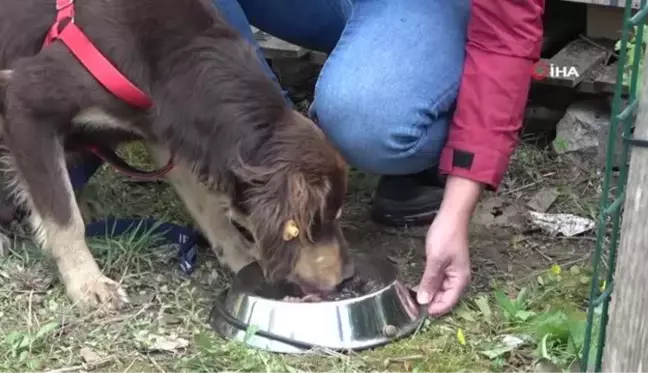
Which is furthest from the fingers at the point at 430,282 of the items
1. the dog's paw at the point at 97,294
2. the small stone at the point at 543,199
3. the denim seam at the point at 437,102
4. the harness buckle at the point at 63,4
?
the harness buckle at the point at 63,4

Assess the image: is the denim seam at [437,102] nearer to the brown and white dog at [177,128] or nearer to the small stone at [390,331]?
the brown and white dog at [177,128]

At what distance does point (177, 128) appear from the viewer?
9.93 ft

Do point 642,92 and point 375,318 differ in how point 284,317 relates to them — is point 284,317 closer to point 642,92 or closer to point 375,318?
point 375,318

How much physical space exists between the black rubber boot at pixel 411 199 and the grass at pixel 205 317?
8 centimetres

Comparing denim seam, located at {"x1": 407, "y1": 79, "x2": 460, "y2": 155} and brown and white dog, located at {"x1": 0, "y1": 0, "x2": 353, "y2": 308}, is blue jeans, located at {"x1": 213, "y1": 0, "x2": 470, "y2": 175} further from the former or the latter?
brown and white dog, located at {"x1": 0, "y1": 0, "x2": 353, "y2": 308}

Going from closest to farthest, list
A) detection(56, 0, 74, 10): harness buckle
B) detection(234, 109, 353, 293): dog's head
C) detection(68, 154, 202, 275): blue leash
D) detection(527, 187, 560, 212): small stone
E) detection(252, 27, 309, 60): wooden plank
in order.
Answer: detection(234, 109, 353, 293): dog's head → detection(56, 0, 74, 10): harness buckle → detection(68, 154, 202, 275): blue leash → detection(527, 187, 560, 212): small stone → detection(252, 27, 309, 60): wooden plank

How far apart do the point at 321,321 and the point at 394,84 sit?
81 cm

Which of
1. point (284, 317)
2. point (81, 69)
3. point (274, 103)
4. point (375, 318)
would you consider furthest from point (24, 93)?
point (375, 318)

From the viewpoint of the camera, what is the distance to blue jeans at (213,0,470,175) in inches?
124

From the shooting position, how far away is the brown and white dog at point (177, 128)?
9.24ft

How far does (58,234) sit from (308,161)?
0.86 meters

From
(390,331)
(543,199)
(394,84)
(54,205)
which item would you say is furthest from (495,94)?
(54,205)

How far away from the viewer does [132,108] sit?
305 centimetres

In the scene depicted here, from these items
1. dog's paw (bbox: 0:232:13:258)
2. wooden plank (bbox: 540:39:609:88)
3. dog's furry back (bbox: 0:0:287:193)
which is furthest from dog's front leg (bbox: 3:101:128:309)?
wooden plank (bbox: 540:39:609:88)
